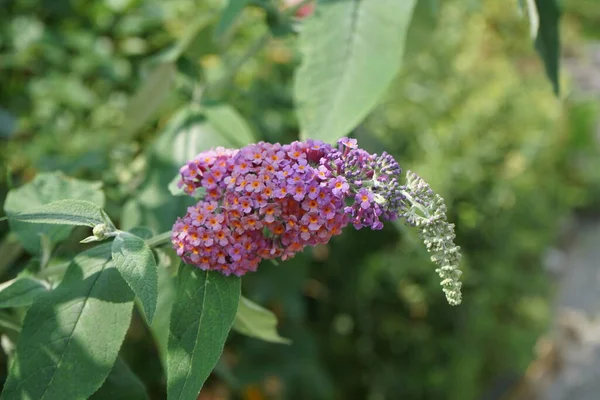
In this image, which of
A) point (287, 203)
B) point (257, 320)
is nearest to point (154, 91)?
point (257, 320)

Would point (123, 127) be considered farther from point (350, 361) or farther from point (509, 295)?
point (509, 295)

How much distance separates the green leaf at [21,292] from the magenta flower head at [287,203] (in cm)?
20

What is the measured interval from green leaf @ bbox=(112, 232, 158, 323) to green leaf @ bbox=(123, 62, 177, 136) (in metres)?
0.66

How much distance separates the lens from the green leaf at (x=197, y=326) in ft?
2.43

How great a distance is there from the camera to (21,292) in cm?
89

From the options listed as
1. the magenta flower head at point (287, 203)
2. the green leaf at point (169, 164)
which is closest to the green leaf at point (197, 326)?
the magenta flower head at point (287, 203)

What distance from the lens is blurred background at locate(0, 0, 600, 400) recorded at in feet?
4.98

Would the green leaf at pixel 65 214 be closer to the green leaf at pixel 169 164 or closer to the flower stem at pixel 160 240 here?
the flower stem at pixel 160 240

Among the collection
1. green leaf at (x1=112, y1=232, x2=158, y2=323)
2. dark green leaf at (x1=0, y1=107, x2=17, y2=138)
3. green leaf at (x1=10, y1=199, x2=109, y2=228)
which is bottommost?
dark green leaf at (x1=0, y1=107, x2=17, y2=138)

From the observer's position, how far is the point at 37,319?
2.66 ft

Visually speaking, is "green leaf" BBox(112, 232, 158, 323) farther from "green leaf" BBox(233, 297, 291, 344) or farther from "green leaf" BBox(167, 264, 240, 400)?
"green leaf" BBox(233, 297, 291, 344)

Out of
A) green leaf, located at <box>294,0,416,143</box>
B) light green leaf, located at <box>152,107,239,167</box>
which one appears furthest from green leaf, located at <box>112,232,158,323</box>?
light green leaf, located at <box>152,107,239,167</box>

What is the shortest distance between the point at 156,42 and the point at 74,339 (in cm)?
131

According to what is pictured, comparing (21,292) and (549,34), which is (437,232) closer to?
(21,292)
